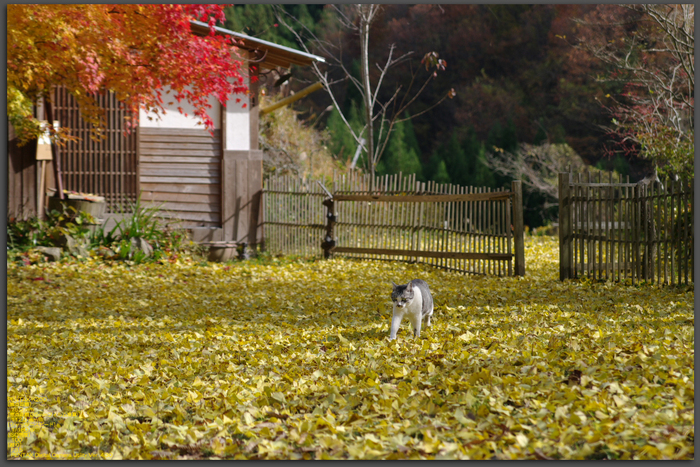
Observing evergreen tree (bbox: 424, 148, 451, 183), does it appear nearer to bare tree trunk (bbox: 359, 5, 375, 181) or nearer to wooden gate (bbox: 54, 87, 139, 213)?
bare tree trunk (bbox: 359, 5, 375, 181)

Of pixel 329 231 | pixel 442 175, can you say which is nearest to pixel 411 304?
pixel 329 231

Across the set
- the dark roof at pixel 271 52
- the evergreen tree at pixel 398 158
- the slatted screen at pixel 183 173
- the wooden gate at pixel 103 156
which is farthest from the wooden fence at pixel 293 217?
the evergreen tree at pixel 398 158

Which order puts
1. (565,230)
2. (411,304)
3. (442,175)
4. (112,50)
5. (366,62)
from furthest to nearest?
1. (442,175)
2. (366,62)
3. (565,230)
4. (112,50)
5. (411,304)

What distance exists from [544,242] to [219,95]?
7.51 metres

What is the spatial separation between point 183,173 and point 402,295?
7930 mm

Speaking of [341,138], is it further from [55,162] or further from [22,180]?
[22,180]

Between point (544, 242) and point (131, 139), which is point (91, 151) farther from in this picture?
point (544, 242)

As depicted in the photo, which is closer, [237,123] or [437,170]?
[237,123]

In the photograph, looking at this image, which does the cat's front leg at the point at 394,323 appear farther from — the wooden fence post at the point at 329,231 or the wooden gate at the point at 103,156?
the wooden gate at the point at 103,156

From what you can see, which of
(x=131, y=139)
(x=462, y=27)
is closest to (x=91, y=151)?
(x=131, y=139)

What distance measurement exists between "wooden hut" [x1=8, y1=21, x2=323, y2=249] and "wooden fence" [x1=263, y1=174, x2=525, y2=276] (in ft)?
2.14

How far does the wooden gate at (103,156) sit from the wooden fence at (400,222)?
8.19 feet

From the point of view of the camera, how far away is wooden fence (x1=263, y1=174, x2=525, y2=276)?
8.68 metres

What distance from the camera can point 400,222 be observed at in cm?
1012
